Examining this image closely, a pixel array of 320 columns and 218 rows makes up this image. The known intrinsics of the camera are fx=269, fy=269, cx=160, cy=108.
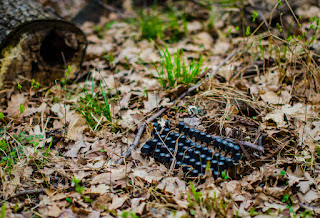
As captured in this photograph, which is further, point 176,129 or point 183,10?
point 183,10

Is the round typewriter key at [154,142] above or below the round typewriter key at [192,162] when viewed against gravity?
above

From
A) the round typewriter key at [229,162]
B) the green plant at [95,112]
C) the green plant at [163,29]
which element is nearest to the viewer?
the round typewriter key at [229,162]

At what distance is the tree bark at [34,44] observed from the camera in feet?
9.91

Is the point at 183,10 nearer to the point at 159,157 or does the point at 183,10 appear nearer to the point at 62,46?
the point at 62,46

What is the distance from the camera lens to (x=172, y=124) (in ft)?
8.63

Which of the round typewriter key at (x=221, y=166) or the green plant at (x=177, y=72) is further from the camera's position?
the green plant at (x=177, y=72)

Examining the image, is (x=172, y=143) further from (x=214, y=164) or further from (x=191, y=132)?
(x=214, y=164)

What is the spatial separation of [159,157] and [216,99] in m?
0.99

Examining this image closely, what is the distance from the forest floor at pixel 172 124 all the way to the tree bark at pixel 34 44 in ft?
0.67

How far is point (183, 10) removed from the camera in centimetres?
511

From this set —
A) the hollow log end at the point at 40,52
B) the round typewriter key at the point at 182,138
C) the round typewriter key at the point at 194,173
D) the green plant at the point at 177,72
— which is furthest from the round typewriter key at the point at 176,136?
the hollow log end at the point at 40,52

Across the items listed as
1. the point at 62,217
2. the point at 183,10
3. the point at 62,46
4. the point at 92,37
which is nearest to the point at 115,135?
the point at 62,217

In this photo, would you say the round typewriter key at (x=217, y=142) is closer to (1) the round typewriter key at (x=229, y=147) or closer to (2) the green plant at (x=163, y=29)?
(1) the round typewriter key at (x=229, y=147)

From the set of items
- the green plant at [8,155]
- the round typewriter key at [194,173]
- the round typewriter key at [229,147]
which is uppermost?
the round typewriter key at [229,147]
